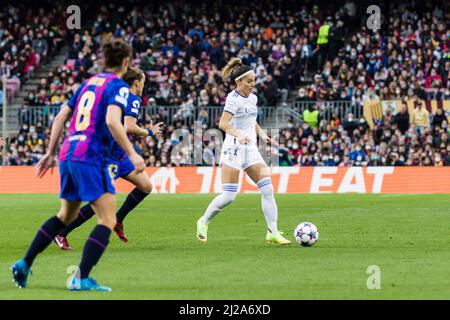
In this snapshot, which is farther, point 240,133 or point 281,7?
point 281,7

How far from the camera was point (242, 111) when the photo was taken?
1397cm

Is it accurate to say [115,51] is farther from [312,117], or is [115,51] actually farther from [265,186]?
[312,117]

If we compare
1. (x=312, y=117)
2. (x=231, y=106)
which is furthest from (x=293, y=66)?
(x=231, y=106)

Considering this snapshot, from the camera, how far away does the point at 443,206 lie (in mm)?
22469

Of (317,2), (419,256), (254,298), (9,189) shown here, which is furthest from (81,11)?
(254,298)

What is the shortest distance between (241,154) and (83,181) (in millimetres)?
5075

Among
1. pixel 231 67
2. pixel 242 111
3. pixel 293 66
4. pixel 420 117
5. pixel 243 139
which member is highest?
pixel 293 66

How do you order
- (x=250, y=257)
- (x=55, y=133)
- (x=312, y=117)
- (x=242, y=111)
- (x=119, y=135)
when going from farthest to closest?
1. (x=312, y=117)
2. (x=242, y=111)
3. (x=250, y=257)
4. (x=55, y=133)
5. (x=119, y=135)

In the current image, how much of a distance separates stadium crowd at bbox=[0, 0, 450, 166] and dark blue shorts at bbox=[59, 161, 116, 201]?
74.0 feet

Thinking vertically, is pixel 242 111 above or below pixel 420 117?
above

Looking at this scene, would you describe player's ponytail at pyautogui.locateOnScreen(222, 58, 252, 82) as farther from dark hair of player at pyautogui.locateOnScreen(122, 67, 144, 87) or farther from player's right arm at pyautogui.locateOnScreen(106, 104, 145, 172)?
player's right arm at pyautogui.locateOnScreen(106, 104, 145, 172)

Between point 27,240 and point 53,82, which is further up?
point 53,82
